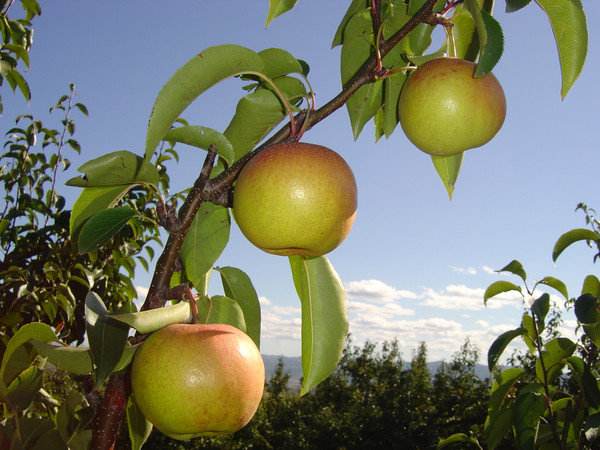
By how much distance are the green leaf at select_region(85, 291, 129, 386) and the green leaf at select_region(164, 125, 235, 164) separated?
0.34 metres

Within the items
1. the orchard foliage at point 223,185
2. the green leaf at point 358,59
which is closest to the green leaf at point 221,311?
the orchard foliage at point 223,185

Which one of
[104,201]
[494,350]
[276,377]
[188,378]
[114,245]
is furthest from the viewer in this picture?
[276,377]

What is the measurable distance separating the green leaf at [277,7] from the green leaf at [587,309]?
5.79ft

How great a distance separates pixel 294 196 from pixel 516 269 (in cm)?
220

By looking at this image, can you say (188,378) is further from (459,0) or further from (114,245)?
(114,245)

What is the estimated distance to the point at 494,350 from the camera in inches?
95.3

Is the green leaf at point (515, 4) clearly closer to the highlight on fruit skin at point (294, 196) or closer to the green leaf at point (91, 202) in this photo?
the highlight on fruit skin at point (294, 196)

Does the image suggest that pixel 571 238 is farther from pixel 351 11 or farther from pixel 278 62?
pixel 278 62

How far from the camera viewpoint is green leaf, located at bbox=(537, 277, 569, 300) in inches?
111

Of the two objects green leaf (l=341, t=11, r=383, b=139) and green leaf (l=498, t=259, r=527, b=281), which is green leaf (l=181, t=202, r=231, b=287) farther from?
green leaf (l=498, t=259, r=527, b=281)

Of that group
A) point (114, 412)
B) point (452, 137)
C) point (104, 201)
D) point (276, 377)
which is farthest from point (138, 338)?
point (276, 377)

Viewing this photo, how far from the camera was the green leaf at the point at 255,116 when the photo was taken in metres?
1.06

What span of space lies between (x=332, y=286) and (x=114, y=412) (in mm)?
429

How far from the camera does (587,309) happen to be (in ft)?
7.38
